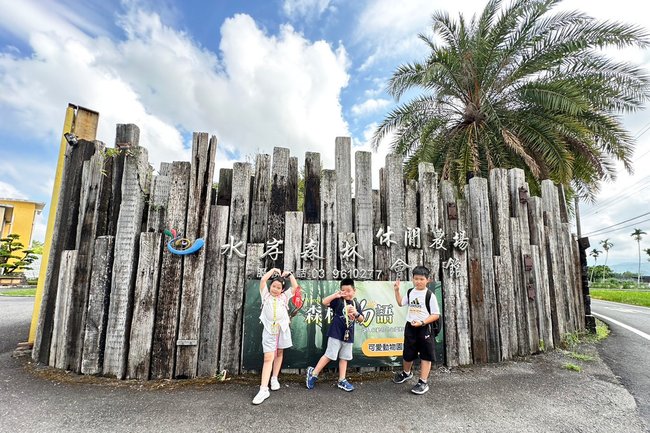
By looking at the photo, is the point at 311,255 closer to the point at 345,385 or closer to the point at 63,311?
the point at 345,385

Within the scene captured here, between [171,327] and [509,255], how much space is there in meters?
5.14

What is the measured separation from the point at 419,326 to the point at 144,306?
11.2 feet

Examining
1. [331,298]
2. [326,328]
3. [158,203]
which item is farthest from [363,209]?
[158,203]

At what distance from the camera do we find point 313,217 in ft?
15.0

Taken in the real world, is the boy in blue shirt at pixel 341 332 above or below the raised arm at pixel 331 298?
below

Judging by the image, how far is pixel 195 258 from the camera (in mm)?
4102

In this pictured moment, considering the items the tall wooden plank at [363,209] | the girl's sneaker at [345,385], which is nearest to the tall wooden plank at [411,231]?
the tall wooden plank at [363,209]

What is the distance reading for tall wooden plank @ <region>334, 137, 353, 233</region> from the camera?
180 inches

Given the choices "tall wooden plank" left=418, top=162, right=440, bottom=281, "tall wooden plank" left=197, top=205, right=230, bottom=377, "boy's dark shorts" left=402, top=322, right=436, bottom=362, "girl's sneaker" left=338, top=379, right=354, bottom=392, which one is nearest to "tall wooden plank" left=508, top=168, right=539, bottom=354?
"tall wooden plank" left=418, top=162, right=440, bottom=281

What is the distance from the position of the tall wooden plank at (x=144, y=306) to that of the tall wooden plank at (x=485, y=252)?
4.53m

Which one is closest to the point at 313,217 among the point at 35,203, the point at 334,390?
the point at 334,390

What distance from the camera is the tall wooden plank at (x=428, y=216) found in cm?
473

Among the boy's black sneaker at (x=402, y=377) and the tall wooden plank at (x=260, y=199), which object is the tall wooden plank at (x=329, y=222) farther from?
the boy's black sneaker at (x=402, y=377)

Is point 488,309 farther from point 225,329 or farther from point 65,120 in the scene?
point 65,120
